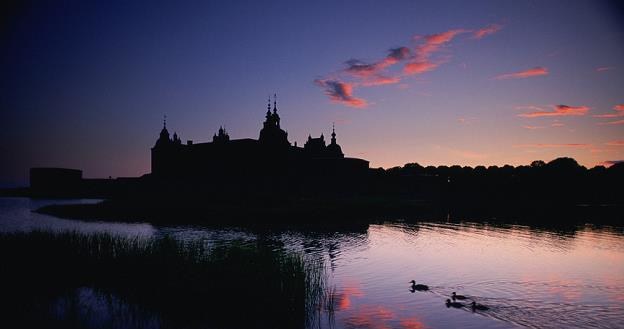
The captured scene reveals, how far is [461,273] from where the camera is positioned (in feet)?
86.5

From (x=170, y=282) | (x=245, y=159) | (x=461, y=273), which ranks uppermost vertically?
(x=245, y=159)

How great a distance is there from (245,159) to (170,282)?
9562cm

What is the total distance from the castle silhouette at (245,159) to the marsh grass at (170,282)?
277 feet

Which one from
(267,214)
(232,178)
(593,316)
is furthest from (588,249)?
(232,178)

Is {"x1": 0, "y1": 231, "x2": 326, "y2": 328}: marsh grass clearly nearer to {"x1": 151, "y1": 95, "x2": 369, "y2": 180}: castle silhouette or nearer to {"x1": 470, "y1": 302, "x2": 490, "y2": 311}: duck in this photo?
{"x1": 470, "y1": 302, "x2": 490, "y2": 311}: duck

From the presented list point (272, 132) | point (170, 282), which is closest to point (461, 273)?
point (170, 282)

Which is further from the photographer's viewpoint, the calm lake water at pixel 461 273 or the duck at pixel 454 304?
the duck at pixel 454 304

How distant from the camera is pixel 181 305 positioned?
15.8 m

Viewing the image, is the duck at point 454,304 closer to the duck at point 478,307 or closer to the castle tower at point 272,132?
the duck at point 478,307

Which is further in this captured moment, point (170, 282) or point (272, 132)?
point (272, 132)

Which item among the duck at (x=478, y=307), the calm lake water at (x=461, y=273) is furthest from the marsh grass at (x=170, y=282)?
the duck at (x=478, y=307)

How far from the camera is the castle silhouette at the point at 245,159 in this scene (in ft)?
363

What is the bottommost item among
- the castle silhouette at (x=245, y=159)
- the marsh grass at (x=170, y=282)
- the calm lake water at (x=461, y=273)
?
the calm lake water at (x=461, y=273)

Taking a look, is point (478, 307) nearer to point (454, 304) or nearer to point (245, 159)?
point (454, 304)
